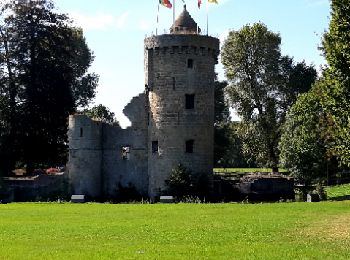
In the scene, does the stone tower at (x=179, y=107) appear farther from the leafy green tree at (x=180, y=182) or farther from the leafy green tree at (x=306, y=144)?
the leafy green tree at (x=306, y=144)

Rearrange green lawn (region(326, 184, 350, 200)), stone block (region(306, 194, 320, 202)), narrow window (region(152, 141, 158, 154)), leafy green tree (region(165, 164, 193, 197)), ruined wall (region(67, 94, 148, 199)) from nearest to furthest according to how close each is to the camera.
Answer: stone block (region(306, 194, 320, 202)) < leafy green tree (region(165, 164, 193, 197)) < green lawn (region(326, 184, 350, 200)) < narrow window (region(152, 141, 158, 154)) < ruined wall (region(67, 94, 148, 199))

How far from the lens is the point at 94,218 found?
2555 centimetres

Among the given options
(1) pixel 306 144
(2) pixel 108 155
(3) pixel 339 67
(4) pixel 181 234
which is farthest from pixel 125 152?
(4) pixel 181 234

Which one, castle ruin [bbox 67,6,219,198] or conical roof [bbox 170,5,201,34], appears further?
conical roof [bbox 170,5,201,34]

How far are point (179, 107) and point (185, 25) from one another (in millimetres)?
7771

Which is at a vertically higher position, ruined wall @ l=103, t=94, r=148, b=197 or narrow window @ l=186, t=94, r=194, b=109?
narrow window @ l=186, t=94, r=194, b=109

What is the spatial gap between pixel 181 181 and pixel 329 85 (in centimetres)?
1629

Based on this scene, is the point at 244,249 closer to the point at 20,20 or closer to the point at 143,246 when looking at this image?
the point at 143,246

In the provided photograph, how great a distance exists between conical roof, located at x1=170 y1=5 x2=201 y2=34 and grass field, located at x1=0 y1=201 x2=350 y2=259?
22.2 m

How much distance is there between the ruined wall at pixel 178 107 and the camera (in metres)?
43.6

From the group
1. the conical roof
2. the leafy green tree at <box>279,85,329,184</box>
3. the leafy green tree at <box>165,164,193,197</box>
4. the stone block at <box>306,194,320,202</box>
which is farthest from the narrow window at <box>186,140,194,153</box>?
the stone block at <box>306,194,320,202</box>

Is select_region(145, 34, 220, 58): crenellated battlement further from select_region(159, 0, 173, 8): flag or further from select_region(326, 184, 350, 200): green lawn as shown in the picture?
select_region(326, 184, 350, 200): green lawn

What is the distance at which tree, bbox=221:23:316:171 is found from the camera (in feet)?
195

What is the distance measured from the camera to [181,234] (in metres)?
19.1
